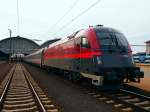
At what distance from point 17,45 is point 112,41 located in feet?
383

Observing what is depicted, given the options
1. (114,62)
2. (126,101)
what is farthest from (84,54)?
(126,101)

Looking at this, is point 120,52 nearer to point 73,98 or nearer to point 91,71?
point 91,71

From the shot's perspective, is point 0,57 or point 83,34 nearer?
point 83,34

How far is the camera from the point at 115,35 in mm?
15398

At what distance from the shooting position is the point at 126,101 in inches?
455

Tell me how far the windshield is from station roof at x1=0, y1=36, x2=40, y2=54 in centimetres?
10812

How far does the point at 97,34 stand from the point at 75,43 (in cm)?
246

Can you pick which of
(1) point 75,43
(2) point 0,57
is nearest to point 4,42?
(2) point 0,57

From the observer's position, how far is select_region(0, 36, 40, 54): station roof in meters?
124

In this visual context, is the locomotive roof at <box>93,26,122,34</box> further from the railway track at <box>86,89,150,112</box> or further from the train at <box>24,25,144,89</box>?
the railway track at <box>86,89,150,112</box>

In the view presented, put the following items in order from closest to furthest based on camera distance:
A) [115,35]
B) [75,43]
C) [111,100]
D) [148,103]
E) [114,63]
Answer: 1. [148,103]
2. [111,100]
3. [114,63]
4. [115,35]
5. [75,43]

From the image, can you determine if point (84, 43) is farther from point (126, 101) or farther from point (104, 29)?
point (126, 101)

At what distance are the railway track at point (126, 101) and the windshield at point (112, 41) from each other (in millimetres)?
1901

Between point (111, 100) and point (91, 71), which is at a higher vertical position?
point (91, 71)
